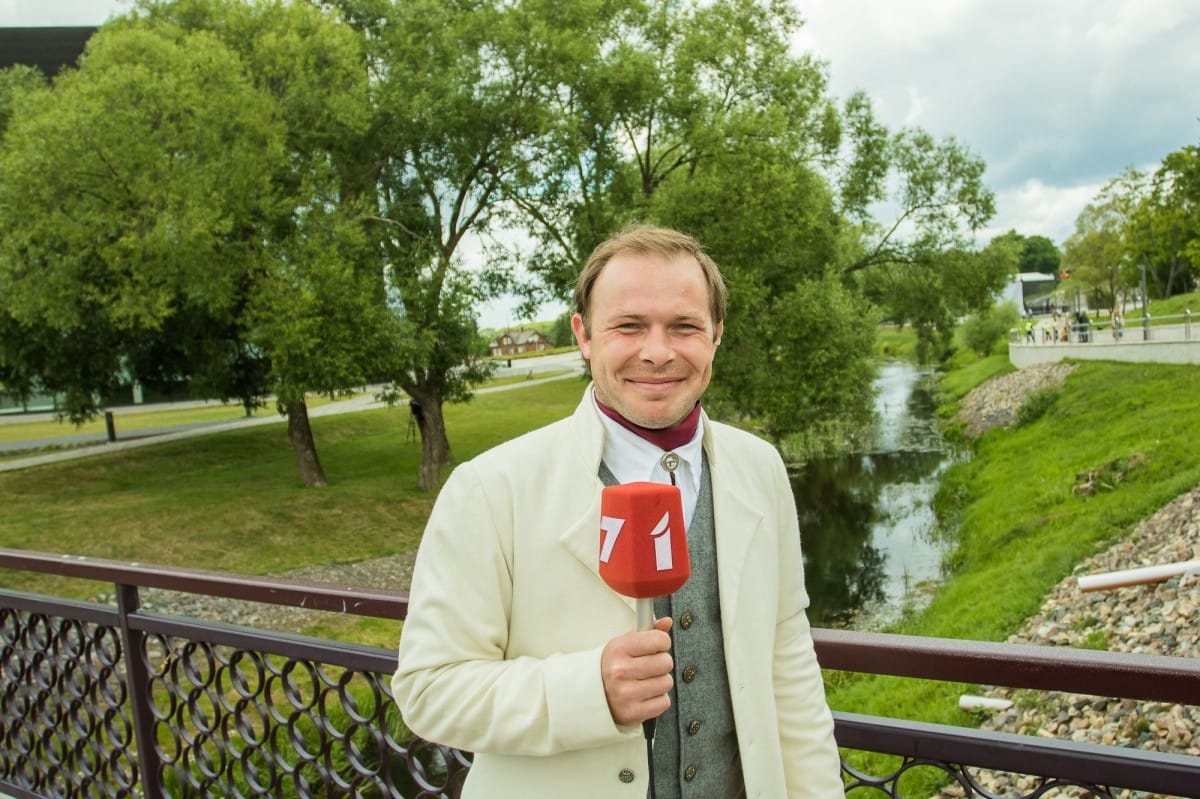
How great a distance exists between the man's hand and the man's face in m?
0.47

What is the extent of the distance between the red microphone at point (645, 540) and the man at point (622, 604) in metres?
0.12

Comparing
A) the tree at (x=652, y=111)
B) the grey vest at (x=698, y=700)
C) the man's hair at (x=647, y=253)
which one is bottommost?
the grey vest at (x=698, y=700)

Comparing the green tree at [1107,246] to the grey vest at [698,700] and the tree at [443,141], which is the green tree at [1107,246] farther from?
the grey vest at [698,700]

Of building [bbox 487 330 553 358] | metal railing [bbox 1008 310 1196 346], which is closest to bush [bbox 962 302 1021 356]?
metal railing [bbox 1008 310 1196 346]

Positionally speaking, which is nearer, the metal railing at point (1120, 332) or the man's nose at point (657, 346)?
the man's nose at point (657, 346)

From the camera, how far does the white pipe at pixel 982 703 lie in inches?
376

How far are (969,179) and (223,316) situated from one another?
63.1 feet

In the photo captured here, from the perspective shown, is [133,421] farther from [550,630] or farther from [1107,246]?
[1107,246]

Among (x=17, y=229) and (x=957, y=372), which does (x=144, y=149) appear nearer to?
(x=17, y=229)

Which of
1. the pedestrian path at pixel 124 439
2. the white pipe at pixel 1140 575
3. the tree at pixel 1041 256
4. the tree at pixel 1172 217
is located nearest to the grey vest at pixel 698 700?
the white pipe at pixel 1140 575

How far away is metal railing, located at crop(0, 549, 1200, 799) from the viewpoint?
183 cm

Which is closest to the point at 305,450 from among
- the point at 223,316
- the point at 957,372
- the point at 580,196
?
the point at 223,316

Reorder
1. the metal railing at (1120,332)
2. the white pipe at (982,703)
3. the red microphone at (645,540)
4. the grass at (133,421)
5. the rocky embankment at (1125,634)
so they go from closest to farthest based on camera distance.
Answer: the red microphone at (645,540) → the rocky embankment at (1125,634) → the white pipe at (982,703) → the metal railing at (1120,332) → the grass at (133,421)

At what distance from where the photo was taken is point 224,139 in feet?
57.5
